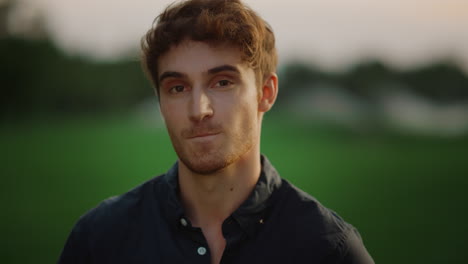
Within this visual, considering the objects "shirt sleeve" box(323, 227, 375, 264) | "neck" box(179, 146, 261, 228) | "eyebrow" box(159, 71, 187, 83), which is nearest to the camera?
"shirt sleeve" box(323, 227, 375, 264)

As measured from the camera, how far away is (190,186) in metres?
2.75

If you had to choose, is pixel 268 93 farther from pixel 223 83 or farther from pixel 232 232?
pixel 232 232

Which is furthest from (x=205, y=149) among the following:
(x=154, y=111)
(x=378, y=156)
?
(x=154, y=111)

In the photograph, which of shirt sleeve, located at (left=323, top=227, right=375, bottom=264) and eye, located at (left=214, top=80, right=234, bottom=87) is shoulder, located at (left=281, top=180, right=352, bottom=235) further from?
eye, located at (left=214, top=80, right=234, bottom=87)

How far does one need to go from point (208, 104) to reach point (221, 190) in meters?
0.55

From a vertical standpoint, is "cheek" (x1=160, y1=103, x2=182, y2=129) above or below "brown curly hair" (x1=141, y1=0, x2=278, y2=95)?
below

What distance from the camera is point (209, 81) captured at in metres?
2.53

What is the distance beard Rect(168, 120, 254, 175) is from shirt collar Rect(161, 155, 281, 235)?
23 centimetres

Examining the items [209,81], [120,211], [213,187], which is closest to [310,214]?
[213,187]

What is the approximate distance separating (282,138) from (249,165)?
29.7 meters

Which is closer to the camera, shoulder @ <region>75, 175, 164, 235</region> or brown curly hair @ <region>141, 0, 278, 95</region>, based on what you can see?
brown curly hair @ <region>141, 0, 278, 95</region>

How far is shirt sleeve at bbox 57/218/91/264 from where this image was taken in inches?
106

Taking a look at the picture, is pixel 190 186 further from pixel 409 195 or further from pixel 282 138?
pixel 282 138

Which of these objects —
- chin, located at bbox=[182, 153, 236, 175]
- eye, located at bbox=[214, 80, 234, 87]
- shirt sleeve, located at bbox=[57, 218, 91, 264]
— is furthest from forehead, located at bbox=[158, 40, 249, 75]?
shirt sleeve, located at bbox=[57, 218, 91, 264]
